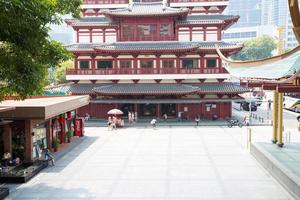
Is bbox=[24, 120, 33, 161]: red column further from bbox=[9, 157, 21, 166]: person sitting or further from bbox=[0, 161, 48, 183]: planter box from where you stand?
bbox=[9, 157, 21, 166]: person sitting

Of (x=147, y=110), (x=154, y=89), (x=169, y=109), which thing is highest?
(x=154, y=89)

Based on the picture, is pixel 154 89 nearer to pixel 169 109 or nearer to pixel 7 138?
pixel 169 109

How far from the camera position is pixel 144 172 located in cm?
2366

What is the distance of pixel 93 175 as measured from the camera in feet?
76.0

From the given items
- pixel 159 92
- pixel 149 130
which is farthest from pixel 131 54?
pixel 149 130

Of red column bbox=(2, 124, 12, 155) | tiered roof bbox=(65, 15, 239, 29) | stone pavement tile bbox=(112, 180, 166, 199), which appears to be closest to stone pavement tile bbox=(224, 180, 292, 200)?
stone pavement tile bbox=(112, 180, 166, 199)

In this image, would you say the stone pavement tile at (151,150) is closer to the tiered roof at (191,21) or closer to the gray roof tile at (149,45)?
the gray roof tile at (149,45)

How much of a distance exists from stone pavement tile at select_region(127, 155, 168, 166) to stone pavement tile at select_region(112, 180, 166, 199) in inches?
174

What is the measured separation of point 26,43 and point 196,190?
11309 millimetres

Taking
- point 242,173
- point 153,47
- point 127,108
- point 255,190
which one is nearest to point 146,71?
point 153,47

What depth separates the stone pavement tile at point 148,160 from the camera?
26.0m

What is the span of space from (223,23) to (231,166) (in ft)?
87.0

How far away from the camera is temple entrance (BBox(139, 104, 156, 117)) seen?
48.6 meters

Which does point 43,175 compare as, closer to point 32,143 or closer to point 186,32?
point 32,143
